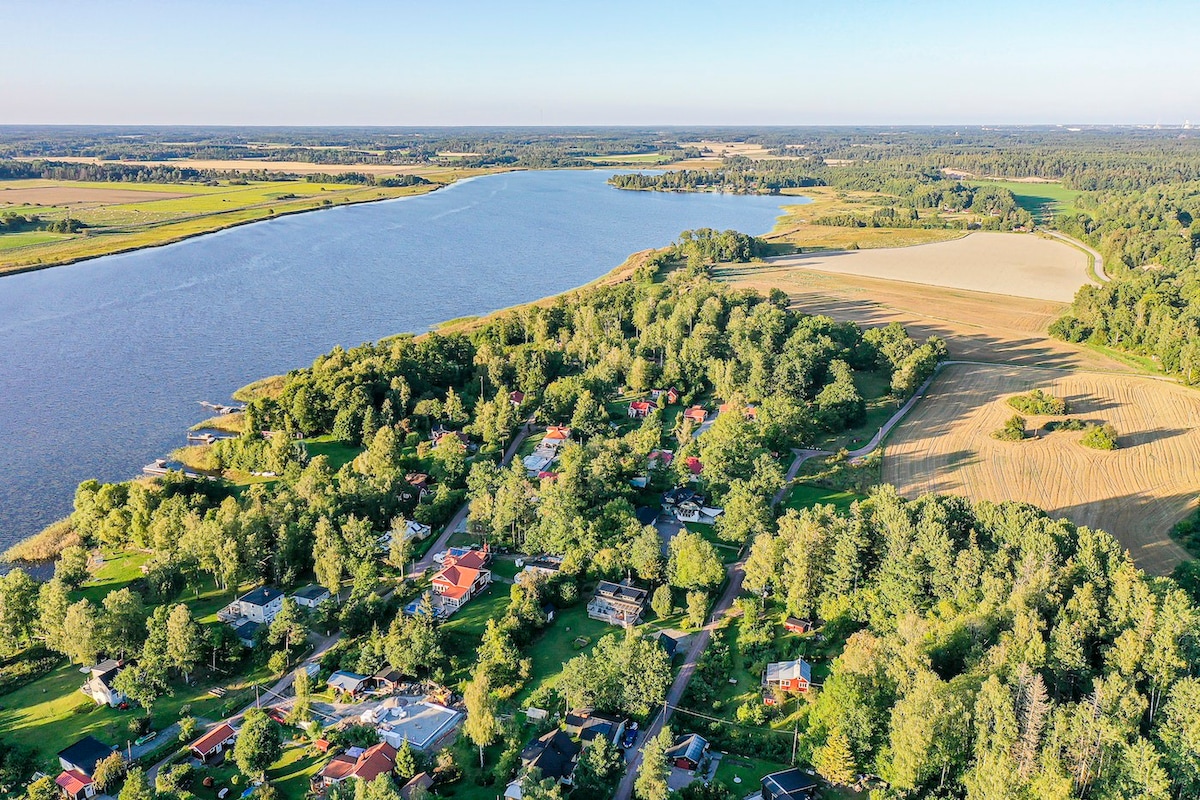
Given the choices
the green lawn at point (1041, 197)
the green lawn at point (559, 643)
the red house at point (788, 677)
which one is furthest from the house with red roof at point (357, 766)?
the green lawn at point (1041, 197)

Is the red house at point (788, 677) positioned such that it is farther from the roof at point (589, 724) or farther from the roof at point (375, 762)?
the roof at point (375, 762)

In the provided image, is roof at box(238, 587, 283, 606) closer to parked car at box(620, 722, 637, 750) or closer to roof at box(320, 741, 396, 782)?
roof at box(320, 741, 396, 782)

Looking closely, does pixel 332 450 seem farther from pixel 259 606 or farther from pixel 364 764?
pixel 364 764

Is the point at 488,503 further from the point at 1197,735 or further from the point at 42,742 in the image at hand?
the point at 1197,735

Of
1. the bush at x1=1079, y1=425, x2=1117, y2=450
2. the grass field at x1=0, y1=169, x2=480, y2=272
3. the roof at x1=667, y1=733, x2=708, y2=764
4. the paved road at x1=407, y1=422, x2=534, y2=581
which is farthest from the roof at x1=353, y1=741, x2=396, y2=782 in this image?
the grass field at x1=0, y1=169, x2=480, y2=272

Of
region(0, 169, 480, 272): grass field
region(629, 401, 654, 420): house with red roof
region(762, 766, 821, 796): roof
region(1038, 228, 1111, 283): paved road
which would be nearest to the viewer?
region(762, 766, 821, 796): roof

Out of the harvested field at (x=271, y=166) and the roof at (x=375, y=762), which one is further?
the harvested field at (x=271, y=166)
